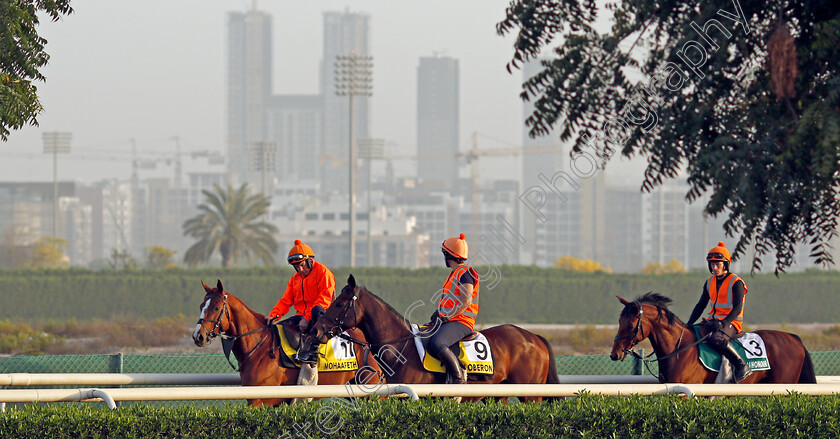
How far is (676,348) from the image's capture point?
9688 mm

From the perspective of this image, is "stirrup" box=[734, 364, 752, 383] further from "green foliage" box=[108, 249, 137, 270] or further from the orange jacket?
"green foliage" box=[108, 249, 137, 270]

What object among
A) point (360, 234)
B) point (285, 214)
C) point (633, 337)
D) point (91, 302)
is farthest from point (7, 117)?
point (285, 214)

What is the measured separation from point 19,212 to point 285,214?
50.6m

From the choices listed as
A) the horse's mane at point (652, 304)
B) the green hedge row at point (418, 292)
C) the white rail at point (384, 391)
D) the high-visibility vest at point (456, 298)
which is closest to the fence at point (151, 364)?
the horse's mane at point (652, 304)

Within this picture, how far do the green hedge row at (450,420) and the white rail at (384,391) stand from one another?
10 cm

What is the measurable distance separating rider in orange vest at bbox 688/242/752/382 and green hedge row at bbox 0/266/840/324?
103 ft

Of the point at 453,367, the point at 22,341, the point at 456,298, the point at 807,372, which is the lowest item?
the point at 22,341

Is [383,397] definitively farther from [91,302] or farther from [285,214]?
[285,214]

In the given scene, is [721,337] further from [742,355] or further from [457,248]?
[457,248]

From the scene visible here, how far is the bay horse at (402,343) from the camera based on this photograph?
28.8ft

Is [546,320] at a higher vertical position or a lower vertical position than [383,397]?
lower

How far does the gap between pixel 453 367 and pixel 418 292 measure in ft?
114

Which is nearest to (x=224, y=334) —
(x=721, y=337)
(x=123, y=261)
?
(x=721, y=337)

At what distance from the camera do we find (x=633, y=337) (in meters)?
9.48
